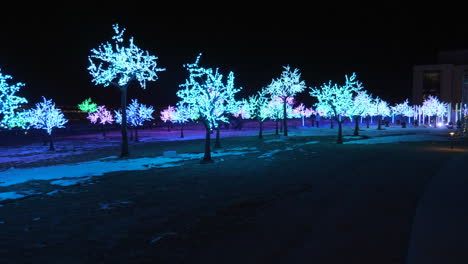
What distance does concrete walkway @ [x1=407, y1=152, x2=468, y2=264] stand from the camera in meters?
6.14

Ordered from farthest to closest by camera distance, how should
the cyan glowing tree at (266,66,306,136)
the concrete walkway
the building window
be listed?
the building window, the cyan glowing tree at (266,66,306,136), the concrete walkway

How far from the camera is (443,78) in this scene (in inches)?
3300

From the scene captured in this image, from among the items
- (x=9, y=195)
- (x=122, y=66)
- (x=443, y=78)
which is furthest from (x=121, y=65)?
(x=443, y=78)

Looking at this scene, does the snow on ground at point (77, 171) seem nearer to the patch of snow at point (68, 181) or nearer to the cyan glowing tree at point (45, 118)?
the patch of snow at point (68, 181)

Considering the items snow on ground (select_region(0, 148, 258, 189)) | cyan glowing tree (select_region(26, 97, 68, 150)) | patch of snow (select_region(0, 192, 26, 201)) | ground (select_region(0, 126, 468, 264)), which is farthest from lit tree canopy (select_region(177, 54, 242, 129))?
cyan glowing tree (select_region(26, 97, 68, 150))

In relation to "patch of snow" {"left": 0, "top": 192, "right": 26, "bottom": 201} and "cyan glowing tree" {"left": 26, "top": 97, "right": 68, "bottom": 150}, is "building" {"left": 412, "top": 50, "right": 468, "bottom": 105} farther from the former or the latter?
Answer: "patch of snow" {"left": 0, "top": 192, "right": 26, "bottom": 201}

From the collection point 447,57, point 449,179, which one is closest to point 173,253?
point 449,179

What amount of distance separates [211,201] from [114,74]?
1481 cm

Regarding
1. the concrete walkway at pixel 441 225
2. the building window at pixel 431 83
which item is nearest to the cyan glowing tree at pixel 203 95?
the concrete walkway at pixel 441 225

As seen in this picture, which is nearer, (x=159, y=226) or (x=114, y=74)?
(x=159, y=226)

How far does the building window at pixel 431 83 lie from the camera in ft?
280

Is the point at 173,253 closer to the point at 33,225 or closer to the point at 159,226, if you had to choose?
the point at 159,226

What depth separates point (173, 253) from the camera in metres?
6.78

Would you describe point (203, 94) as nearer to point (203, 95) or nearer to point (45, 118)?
point (203, 95)
